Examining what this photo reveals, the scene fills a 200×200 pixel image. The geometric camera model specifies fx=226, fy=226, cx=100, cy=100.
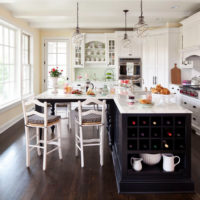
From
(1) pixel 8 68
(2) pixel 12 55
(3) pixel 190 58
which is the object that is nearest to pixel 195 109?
(3) pixel 190 58

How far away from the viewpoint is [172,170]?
259 centimetres

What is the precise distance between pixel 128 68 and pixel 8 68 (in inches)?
151

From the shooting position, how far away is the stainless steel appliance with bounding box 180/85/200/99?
15.8 ft

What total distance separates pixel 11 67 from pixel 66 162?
3.72 m

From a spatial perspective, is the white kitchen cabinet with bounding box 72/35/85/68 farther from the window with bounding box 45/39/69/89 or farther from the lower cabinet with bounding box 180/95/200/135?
the lower cabinet with bounding box 180/95/200/135

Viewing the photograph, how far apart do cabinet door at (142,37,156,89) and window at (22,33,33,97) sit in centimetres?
379

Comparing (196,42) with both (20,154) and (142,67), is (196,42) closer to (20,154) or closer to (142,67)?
(142,67)

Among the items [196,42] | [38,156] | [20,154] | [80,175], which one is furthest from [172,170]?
[196,42]

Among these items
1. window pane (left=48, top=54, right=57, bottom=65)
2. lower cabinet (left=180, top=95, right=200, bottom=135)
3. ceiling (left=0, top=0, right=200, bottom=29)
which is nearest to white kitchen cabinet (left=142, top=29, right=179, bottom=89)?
ceiling (left=0, top=0, right=200, bottom=29)

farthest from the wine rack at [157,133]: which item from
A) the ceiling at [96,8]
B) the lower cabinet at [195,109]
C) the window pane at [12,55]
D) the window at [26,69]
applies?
the window at [26,69]

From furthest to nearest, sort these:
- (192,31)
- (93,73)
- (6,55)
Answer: (93,73) → (6,55) → (192,31)

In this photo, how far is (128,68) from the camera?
25.3 ft

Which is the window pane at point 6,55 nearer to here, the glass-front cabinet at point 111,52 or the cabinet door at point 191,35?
the glass-front cabinet at point 111,52

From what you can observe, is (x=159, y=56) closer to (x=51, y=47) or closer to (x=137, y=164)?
(x=51, y=47)
